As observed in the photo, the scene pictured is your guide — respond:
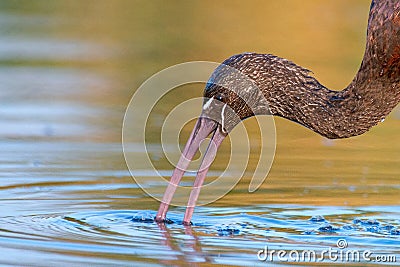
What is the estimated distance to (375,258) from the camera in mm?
8086

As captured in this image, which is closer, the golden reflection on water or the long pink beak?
the long pink beak

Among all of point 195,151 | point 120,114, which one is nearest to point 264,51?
point 120,114

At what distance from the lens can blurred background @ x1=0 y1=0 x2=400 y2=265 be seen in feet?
30.5

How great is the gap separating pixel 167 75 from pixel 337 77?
2.33m

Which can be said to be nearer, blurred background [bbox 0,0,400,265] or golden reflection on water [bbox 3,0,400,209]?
blurred background [bbox 0,0,400,265]

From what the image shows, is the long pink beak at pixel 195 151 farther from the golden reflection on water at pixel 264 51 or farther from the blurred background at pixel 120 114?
the golden reflection on water at pixel 264 51

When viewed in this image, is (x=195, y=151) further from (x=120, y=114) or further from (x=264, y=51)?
(x=264, y=51)

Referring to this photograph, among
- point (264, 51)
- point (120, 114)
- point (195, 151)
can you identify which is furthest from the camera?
point (264, 51)

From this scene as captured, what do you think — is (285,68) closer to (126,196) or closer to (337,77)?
(126,196)

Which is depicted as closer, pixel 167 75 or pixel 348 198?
pixel 348 198

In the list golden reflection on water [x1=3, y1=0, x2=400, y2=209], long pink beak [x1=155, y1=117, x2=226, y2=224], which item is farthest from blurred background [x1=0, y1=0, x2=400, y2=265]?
long pink beak [x1=155, y1=117, x2=226, y2=224]

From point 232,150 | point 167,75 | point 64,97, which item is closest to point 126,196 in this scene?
point 232,150

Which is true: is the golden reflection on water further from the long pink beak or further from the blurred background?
the long pink beak

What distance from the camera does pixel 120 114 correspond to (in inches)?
537
